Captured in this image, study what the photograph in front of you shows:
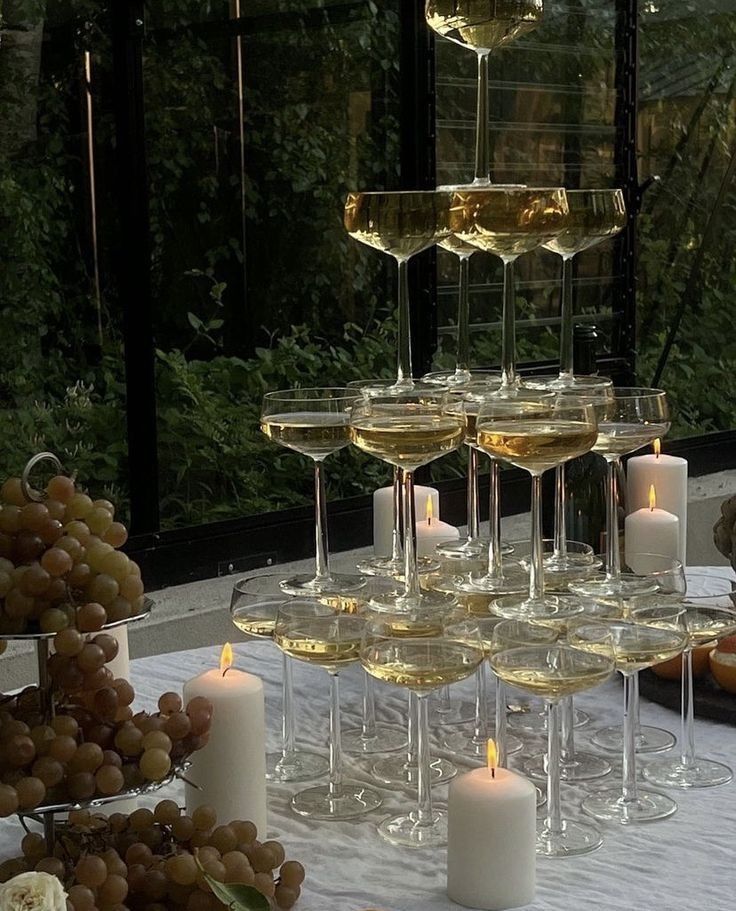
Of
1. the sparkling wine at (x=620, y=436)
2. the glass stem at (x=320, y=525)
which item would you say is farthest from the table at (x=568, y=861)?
the sparkling wine at (x=620, y=436)

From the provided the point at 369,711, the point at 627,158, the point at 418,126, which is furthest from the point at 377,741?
the point at 627,158

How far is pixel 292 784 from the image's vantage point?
1447mm

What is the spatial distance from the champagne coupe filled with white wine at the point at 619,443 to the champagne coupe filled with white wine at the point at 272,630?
32 cm

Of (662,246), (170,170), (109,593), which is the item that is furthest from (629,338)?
(109,593)

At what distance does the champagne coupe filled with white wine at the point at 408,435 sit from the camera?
133 cm

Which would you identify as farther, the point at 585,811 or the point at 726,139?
the point at 726,139

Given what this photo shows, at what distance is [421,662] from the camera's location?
3.95 feet

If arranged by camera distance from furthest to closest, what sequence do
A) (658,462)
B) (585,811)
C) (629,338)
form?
(629,338) → (658,462) → (585,811)

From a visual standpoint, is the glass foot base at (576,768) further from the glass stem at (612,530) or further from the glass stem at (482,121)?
the glass stem at (482,121)

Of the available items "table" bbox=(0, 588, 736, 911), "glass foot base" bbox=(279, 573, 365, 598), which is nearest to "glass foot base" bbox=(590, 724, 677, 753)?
"table" bbox=(0, 588, 736, 911)

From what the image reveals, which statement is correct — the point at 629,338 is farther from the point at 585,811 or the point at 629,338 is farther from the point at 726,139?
the point at 585,811

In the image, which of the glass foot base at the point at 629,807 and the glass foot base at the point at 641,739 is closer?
the glass foot base at the point at 629,807

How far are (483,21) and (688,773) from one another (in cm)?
82

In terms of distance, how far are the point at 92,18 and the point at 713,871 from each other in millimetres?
2028
